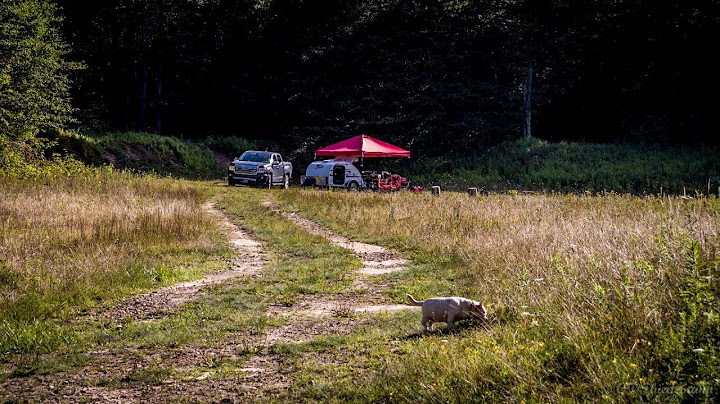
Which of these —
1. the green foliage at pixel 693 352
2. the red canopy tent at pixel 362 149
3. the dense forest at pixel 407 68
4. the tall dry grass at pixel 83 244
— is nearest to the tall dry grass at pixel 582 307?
the green foliage at pixel 693 352

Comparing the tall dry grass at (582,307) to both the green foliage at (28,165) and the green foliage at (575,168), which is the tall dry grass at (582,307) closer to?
the green foliage at (28,165)

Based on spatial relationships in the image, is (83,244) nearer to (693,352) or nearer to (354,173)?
(693,352)

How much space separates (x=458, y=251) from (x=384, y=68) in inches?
1247

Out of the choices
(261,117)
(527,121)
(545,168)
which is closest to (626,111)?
(527,121)

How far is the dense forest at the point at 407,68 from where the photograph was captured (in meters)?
36.4

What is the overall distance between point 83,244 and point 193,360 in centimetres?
590

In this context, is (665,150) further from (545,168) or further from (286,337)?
(286,337)

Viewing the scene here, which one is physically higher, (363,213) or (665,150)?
(665,150)

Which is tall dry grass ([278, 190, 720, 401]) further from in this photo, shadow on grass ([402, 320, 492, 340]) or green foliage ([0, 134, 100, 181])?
green foliage ([0, 134, 100, 181])

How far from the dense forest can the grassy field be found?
89.6 feet

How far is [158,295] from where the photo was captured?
8016mm

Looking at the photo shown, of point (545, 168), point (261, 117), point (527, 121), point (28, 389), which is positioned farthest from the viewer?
point (261, 117)

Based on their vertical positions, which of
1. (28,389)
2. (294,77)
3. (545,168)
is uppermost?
(294,77)

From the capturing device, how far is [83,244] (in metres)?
10.2
